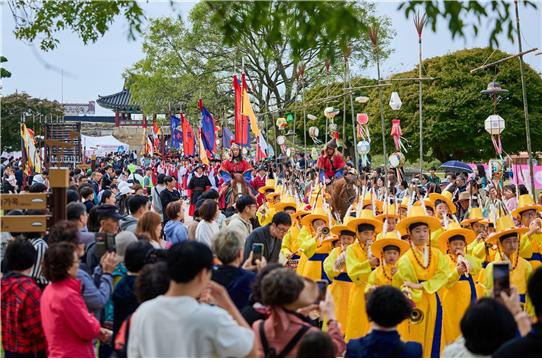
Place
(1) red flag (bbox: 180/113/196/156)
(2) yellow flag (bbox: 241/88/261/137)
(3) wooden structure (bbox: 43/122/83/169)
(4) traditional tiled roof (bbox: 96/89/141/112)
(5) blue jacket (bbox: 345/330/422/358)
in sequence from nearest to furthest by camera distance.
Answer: (5) blue jacket (bbox: 345/330/422/358), (2) yellow flag (bbox: 241/88/261/137), (3) wooden structure (bbox: 43/122/83/169), (1) red flag (bbox: 180/113/196/156), (4) traditional tiled roof (bbox: 96/89/141/112)

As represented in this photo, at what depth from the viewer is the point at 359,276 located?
7.84m

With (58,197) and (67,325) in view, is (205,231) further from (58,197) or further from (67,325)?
(67,325)

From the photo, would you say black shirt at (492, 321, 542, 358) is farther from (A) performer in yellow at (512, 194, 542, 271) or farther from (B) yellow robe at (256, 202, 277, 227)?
(B) yellow robe at (256, 202, 277, 227)

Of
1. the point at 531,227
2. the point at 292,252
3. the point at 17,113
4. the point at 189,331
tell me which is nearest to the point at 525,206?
the point at 531,227

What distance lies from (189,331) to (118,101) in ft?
259

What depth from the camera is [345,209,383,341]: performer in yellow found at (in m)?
7.83

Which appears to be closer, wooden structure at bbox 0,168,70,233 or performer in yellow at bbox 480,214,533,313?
wooden structure at bbox 0,168,70,233

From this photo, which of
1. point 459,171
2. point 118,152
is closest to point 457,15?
point 459,171

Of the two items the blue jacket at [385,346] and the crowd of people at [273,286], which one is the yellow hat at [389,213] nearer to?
the crowd of people at [273,286]

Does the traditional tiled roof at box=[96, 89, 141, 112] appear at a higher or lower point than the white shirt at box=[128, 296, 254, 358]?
higher

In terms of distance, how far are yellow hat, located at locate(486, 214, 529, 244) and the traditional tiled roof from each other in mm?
73357

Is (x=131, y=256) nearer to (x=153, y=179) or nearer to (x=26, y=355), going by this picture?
(x=26, y=355)

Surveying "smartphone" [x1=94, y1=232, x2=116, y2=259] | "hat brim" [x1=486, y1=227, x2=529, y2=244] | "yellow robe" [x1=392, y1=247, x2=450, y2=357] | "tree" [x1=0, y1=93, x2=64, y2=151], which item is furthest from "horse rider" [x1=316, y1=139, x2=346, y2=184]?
"tree" [x1=0, y1=93, x2=64, y2=151]

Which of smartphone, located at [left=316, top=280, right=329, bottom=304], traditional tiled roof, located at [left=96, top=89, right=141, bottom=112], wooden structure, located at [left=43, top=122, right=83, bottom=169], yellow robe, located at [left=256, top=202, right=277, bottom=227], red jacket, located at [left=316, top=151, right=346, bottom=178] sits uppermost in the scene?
traditional tiled roof, located at [left=96, top=89, right=141, bottom=112]
